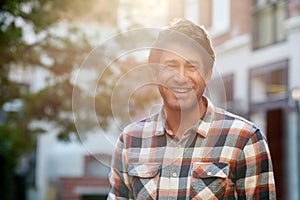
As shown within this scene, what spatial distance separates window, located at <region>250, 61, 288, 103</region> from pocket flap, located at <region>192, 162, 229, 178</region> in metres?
9.43

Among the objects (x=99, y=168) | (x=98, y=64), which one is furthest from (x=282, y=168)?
(x=99, y=168)

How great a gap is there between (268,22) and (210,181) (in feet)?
34.1

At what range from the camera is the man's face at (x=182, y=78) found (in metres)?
2.24

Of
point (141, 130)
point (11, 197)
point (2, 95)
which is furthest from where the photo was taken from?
point (11, 197)

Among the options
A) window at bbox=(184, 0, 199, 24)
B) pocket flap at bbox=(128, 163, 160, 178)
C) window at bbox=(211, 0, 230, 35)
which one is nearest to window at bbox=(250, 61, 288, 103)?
window at bbox=(211, 0, 230, 35)

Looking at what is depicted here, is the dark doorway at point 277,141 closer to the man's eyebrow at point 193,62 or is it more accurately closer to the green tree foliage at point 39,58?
the green tree foliage at point 39,58

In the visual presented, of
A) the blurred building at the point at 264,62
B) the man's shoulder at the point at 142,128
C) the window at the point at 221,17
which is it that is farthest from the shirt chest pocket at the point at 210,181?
the window at the point at 221,17

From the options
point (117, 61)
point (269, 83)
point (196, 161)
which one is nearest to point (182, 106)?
point (196, 161)

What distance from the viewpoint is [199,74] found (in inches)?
89.0

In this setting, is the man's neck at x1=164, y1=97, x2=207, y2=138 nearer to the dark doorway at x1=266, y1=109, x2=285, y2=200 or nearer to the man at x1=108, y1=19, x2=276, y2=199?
the man at x1=108, y1=19, x2=276, y2=199

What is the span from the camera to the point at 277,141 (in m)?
12.5

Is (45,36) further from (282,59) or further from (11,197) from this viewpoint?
(11,197)

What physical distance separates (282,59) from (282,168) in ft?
6.13

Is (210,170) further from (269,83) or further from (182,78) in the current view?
(269,83)
